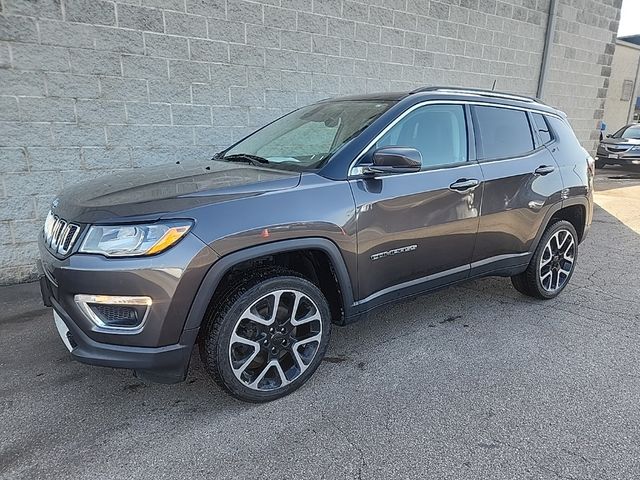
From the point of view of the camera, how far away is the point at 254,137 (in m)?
3.91

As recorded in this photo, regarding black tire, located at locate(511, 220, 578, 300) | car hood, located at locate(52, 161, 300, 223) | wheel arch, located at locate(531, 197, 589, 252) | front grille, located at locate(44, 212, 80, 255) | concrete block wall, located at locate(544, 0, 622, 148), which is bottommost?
black tire, located at locate(511, 220, 578, 300)

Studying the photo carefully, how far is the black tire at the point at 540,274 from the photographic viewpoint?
4113mm

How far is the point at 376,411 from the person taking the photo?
2.64 metres

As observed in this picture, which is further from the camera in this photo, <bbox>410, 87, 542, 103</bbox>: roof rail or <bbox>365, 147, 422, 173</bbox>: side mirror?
<bbox>410, 87, 542, 103</bbox>: roof rail

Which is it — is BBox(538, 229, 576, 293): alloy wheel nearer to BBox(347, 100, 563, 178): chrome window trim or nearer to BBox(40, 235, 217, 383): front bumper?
BBox(347, 100, 563, 178): chrome window trim

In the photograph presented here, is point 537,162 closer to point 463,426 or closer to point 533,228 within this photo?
point 533,228

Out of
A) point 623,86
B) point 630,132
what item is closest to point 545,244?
point 630,132

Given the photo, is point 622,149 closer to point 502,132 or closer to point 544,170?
point 544,170

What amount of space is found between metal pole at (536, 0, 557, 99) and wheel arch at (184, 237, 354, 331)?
839cm

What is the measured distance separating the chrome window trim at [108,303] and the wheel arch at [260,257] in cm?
22

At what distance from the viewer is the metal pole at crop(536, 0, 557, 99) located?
9039mm

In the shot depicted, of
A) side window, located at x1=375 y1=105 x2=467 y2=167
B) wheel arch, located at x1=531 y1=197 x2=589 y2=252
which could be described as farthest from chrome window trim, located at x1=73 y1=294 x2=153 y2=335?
wheel arch, located at x1=531 y1=197 x2=589 y2=252

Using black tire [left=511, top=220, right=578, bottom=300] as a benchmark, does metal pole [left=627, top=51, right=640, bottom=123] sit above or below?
above

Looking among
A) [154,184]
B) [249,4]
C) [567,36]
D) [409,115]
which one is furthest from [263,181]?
[567,36]
